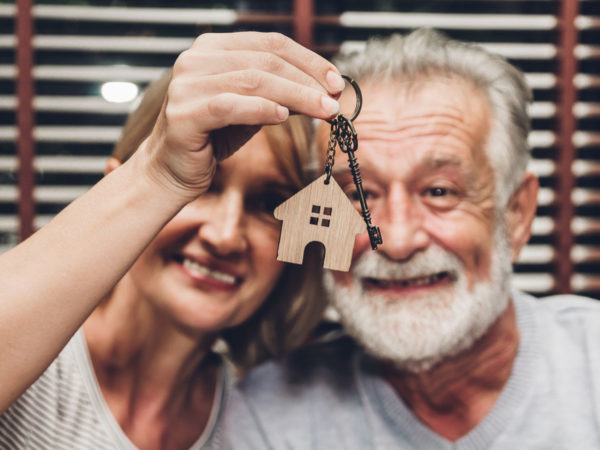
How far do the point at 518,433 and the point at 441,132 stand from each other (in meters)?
0.85

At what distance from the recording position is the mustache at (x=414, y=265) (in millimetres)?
1426

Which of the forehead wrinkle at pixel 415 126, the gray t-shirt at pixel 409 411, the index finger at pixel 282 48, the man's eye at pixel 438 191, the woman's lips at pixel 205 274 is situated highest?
the index finger at pixel 282 48

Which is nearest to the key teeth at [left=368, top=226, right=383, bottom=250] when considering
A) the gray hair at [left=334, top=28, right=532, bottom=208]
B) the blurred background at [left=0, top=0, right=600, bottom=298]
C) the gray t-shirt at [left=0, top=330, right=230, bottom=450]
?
the gray hair at [left=334, top=28, right=532, bottom=208]

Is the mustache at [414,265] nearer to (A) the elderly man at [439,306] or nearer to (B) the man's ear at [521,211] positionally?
(A) the elderly man at [439,306]

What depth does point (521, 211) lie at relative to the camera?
165 cm

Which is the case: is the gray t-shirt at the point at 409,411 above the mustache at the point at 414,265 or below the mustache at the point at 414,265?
below

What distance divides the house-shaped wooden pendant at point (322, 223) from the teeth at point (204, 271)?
0.50 meters

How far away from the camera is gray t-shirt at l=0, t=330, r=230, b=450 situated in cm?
135

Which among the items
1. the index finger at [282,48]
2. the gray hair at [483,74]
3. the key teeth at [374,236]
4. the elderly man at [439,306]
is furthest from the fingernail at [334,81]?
the gray hair at [483,74]

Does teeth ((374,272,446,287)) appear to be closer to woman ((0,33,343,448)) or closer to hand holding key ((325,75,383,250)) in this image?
woman ((0,33,343,448))

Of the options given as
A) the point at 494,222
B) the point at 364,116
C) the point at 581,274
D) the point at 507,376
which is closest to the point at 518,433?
the point at 507,376

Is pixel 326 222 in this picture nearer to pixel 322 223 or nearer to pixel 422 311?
pixel 322 223

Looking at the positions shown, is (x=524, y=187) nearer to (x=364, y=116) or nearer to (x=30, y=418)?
(x=364, y=116)

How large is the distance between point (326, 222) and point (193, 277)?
0.56 metres
